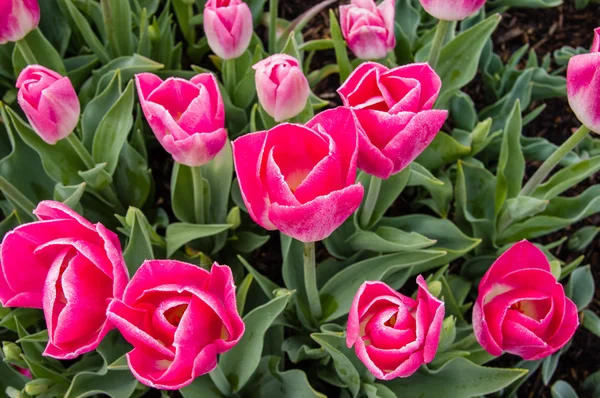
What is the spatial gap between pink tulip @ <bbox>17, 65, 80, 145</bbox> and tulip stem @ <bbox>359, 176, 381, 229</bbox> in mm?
485

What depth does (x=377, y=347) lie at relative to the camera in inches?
28.2

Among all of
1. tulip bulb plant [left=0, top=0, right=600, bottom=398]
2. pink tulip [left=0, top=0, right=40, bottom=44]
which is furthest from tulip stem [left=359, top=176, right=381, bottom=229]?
pink tulip [left=0, top=0, right=40, bottom=44]

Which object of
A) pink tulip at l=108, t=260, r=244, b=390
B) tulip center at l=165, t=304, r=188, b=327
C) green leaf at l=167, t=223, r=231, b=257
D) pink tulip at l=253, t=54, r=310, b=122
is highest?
pink tulip at l=253, t=54, r=310, b=122

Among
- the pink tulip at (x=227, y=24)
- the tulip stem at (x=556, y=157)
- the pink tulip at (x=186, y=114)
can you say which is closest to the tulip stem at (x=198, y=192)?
the pink tulip at (x=186, y=114)

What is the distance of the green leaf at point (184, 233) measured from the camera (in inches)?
40.3

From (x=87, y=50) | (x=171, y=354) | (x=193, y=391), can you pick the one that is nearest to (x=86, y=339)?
(x=171, y=354)

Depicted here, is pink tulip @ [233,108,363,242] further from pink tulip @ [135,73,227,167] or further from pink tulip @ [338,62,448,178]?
pink tulip @ [135,73,227,167]

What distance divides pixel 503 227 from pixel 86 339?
814 mm

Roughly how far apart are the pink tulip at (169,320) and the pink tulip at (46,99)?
38cm

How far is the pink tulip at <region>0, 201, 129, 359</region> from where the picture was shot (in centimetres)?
69

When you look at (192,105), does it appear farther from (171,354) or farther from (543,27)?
(543,27)

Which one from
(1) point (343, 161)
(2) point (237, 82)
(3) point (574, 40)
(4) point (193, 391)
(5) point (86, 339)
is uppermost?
(1) point (343, 161)

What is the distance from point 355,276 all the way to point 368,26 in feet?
1.43

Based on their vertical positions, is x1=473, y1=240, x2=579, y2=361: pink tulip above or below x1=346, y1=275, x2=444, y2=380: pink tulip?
below
